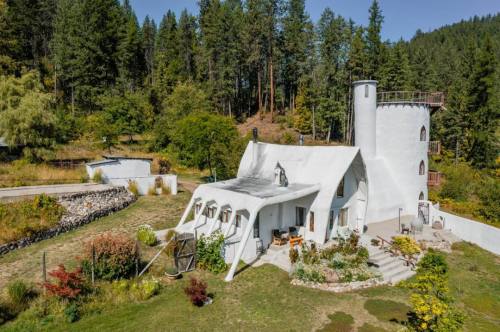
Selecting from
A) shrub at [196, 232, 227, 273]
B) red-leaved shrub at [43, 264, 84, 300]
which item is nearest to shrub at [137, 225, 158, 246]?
shrub at [196, 232, 227, 273]

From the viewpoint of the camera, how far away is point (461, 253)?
18.3 meters

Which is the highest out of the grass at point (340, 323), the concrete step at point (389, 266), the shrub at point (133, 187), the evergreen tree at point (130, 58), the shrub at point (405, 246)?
the evergreen tree at point (130, 58)

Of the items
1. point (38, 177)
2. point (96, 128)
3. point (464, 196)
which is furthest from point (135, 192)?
point (464, 196)

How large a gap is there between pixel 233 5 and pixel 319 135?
100.0ft

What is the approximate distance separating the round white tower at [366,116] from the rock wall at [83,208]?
15963mm

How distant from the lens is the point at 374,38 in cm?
4756

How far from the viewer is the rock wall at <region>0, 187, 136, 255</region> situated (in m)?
17.0

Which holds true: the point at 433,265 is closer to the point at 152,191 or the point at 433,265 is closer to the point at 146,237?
the point at 146,237

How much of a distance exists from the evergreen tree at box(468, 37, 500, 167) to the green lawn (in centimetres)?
3117

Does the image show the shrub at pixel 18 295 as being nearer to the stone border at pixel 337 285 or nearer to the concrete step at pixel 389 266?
the stone border at pixel 337 285

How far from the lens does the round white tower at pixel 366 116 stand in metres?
22.4

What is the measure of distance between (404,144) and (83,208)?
2009cm

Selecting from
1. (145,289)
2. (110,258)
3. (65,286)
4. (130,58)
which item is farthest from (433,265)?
(130,58)

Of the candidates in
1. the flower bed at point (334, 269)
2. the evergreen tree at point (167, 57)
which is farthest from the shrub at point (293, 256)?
the evergreen tree at point (167, 57)
